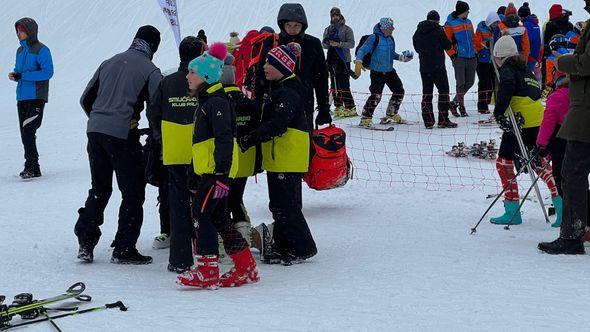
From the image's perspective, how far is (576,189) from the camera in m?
6.30

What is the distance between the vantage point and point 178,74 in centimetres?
617

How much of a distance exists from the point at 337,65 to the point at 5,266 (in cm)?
867

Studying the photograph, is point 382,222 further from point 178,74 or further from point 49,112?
point 49,112

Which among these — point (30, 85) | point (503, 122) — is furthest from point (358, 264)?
point (30, 85)

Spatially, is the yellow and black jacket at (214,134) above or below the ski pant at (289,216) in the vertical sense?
above

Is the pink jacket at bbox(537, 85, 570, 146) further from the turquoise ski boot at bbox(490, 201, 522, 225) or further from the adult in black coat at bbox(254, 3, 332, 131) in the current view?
the adult in black coat at bbox(254, 3, 332, 131)

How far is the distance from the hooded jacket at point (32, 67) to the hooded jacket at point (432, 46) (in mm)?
5552

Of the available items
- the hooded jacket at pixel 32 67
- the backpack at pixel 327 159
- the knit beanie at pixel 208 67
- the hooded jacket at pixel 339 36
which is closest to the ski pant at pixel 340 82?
the hooded jacket at pixel 339 36

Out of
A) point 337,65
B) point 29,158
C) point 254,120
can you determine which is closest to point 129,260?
point 254,120

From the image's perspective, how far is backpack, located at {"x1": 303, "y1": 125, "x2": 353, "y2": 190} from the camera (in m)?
8.30

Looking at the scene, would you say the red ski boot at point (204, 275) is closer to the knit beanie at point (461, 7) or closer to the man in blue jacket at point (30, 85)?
the man in blue jacket at point (30, 85)

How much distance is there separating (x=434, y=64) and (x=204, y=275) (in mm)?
8231

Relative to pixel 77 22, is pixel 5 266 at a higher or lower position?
lower

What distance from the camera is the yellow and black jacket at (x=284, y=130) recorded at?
20.4 ft
